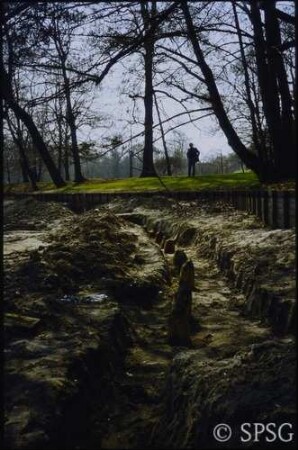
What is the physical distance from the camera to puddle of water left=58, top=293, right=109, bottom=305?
6586 mm

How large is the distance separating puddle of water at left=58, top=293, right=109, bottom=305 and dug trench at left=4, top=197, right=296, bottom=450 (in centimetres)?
2

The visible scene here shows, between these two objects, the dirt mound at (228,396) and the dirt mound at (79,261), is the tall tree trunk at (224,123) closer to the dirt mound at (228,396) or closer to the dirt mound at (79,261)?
the dirt mound at (79,261)

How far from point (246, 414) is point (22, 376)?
1780 mm

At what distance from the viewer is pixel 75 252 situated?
8625 mm

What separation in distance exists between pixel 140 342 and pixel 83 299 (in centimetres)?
90

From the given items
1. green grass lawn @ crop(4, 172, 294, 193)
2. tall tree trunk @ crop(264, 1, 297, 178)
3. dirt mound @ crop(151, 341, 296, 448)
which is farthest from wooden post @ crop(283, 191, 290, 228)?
green grass lawn @ crop(4, 172, 294, 193)

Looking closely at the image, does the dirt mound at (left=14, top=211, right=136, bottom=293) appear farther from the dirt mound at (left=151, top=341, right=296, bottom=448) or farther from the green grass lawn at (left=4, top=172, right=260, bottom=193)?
the green grass lawn at (left=4, top=172, right=260, bottom=193)

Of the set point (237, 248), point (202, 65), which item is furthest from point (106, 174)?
point (237, 248)

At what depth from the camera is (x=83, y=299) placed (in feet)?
22.4

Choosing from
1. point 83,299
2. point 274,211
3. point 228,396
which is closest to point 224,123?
point 274,211

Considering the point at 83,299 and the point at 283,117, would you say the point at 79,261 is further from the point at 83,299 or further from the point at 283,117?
the point at 283,117

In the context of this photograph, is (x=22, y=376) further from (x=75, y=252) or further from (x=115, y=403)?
(x=75, y=252)

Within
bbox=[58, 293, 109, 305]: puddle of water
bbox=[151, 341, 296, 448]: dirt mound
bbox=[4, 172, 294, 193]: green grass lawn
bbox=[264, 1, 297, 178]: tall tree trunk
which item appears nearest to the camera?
bbox=[151, 341, 296, 448]: dirt mound

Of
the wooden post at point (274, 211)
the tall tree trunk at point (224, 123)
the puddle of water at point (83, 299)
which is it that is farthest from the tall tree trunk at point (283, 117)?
the puddle of water at point (83, 299)
